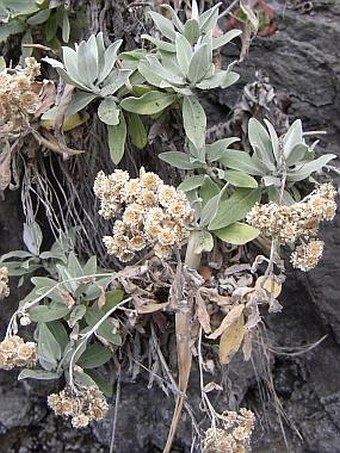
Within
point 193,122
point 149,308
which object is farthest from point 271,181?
point 149,308

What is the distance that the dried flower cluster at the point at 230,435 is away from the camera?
2.71ft

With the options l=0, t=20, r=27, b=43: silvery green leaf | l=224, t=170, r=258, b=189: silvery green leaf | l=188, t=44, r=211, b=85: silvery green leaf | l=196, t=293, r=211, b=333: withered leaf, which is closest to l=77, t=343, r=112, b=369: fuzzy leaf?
l=196, t=293, r=211, b=333: withered leaf

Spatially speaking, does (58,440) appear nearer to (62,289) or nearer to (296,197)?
(62,289)

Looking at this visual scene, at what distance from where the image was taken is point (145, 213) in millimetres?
779

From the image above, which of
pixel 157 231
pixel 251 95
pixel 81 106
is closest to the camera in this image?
pixel 157 231

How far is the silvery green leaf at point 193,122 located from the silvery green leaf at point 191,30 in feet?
0.33

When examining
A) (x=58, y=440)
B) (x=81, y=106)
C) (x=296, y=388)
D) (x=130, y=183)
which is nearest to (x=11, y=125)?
(x=81, y=106)

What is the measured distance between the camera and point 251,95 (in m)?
1.04

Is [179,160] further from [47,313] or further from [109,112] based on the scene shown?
[47,313]

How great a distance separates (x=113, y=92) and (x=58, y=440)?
0.71 metres

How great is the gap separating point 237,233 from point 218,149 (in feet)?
0.42

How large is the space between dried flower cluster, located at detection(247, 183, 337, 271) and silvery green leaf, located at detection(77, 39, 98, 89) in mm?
286

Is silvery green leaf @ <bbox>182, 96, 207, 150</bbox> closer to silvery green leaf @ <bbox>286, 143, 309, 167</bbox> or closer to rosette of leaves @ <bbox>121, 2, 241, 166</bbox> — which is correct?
rosette of leaves @ <bbox>121, 2, 241, 166</bbox>

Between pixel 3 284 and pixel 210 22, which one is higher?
pixel 210 22
